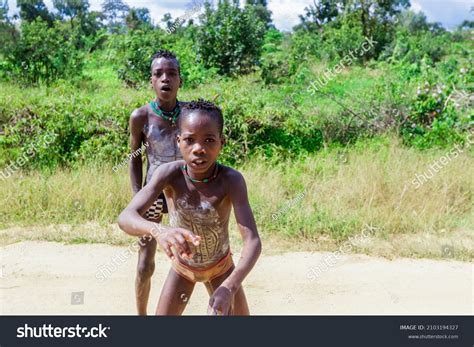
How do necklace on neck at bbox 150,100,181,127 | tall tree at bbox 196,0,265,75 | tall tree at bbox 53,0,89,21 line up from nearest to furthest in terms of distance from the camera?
necklace on neck at bbox 150,100,181,127, tall tree at bbox 196,0,265,75, tall tree at bbox 53,0,89,21

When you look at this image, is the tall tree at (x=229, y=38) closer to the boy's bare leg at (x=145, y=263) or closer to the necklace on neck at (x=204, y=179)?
the boy's bare leg at (x=145, y=263)

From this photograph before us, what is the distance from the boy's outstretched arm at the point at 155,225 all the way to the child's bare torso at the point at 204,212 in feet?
0.22

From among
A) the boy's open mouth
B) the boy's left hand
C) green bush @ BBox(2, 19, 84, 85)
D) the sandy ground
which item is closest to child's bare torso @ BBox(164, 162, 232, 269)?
the boy's open mouth

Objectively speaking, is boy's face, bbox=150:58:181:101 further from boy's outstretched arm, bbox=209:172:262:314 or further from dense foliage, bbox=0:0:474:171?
dense foliage, bbox=0:0:474:171

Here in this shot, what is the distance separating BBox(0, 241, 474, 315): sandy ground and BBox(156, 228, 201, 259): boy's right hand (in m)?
1.77

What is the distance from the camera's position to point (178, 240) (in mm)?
1521

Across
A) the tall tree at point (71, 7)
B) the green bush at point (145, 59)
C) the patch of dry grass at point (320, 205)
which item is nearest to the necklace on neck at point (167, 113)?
the patch of dry grass at point (320, 205)

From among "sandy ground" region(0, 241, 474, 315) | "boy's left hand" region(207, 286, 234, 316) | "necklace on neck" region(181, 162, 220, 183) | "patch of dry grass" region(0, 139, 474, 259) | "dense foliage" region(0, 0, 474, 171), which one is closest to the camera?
"boy's left hand" region(207, 286, 234, 316)

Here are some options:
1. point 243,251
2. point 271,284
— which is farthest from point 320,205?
point 243,251

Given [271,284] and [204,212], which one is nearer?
[204,212]

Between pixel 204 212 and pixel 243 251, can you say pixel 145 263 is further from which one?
pixel 243 251

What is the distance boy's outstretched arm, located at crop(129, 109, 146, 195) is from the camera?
274 cm

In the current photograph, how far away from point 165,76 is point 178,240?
134 cm

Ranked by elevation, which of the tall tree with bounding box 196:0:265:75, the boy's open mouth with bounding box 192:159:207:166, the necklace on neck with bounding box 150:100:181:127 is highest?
the tall tree with bounding box 196:0:265:75
